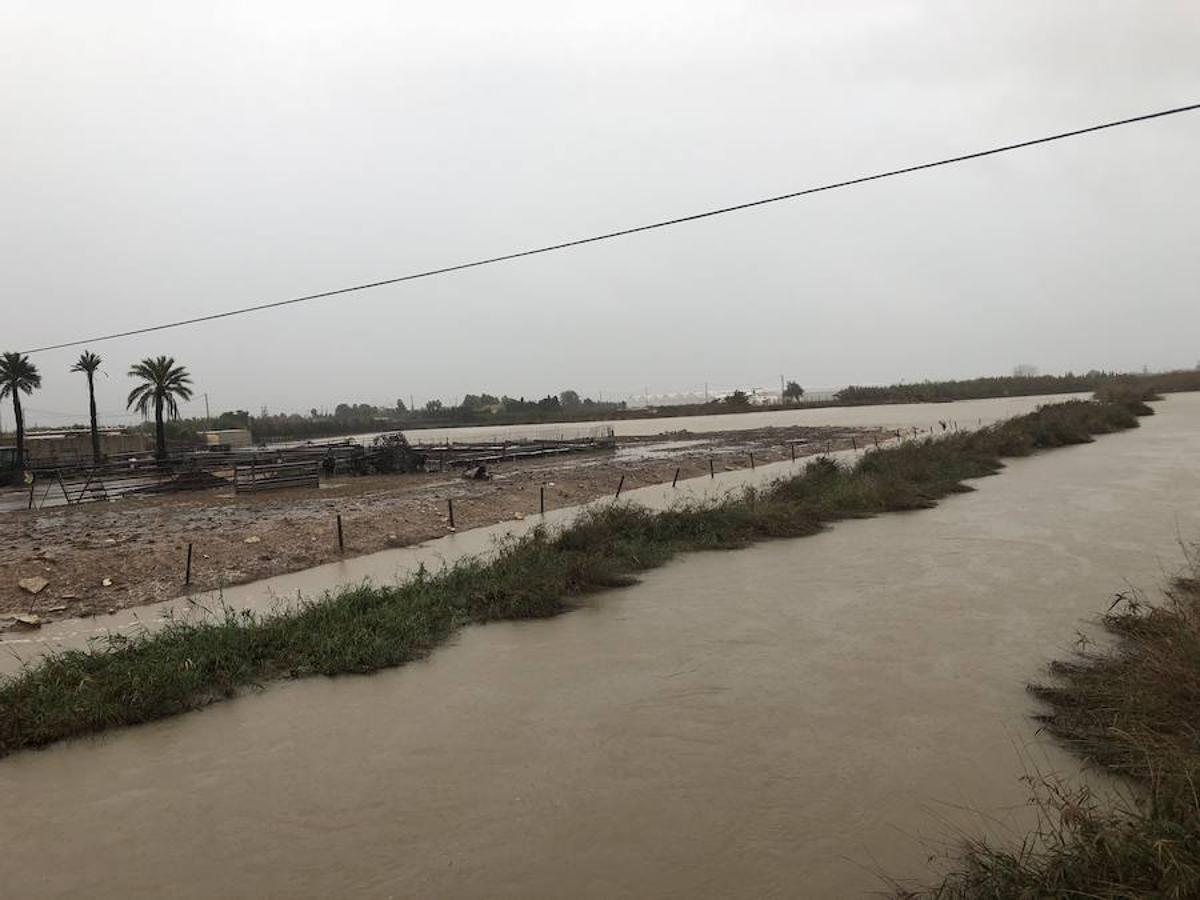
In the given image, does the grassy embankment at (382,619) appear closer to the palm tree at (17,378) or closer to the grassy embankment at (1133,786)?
the grassy embankment at (1133,786)

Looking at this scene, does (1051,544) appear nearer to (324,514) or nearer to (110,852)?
(110,852)

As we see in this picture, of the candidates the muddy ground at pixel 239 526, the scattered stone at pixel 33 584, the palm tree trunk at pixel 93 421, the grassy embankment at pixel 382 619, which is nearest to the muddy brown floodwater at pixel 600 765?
the grassy embankment at pixel 382 619

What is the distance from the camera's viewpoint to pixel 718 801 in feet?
16.3

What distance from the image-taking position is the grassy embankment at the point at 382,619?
6855 mm

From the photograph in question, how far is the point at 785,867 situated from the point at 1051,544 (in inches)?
439

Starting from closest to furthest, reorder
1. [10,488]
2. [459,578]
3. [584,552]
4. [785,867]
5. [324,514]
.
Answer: [785,867] → [459,578] → [584,552] → [324,514] → [10,488]

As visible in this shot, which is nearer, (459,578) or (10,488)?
(459,578)

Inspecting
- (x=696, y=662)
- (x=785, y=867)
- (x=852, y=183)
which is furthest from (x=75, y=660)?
(x=852, y=183)

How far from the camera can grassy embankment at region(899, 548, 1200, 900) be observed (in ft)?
10.2

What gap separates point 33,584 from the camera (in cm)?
1263

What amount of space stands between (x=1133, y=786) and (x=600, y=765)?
360 centimetres

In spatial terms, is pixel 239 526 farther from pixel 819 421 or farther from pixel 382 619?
pixel 819 421

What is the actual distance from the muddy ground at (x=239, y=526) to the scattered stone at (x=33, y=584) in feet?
0.24

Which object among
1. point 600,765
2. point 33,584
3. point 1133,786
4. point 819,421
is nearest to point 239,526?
point 33,584
